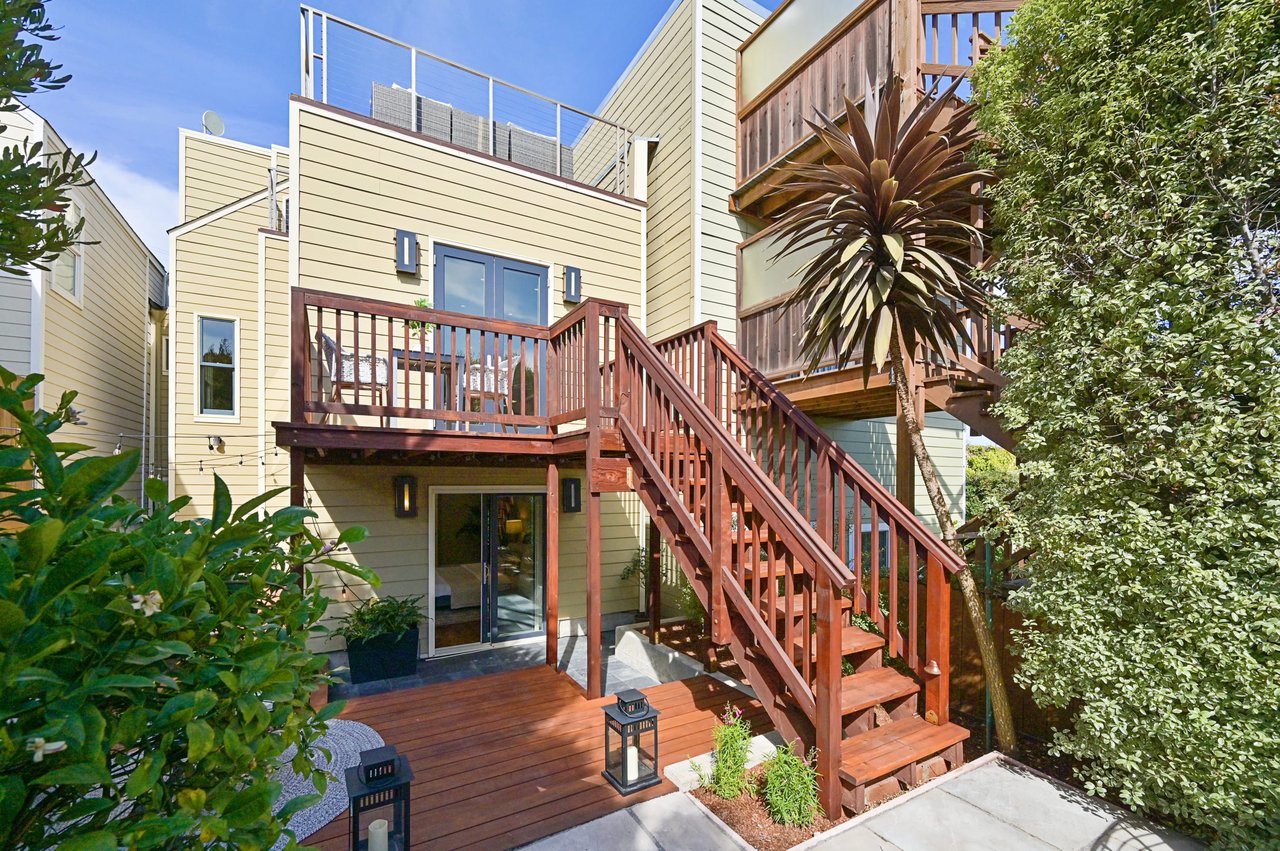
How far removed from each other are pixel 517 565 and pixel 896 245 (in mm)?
4968

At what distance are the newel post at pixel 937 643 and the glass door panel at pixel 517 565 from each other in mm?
4190

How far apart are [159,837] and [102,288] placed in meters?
10.3

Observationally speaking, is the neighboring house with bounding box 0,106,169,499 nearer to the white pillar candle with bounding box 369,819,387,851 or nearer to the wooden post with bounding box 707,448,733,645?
the white pillar candle with bounding box 369,819,387,851

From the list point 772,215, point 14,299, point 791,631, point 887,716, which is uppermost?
point 772,215

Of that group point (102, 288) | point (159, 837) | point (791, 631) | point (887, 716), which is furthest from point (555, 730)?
point (102, 288)

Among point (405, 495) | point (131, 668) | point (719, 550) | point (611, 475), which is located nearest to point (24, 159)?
point (131, 668)

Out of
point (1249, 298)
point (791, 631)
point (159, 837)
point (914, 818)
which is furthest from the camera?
point (791, 631)

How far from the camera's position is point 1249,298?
248 centimetres

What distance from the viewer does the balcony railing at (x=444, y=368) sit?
424 cm

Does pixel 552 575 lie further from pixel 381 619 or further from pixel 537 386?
pixel 537 386

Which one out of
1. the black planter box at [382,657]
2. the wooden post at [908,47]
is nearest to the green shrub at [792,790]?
the black planter box at [382,657]

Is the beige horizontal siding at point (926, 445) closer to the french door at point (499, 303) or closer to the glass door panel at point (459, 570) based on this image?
the french door at point (499, 303)

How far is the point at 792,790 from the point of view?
2.86 meters

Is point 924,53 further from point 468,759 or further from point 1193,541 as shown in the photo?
point 468,759
